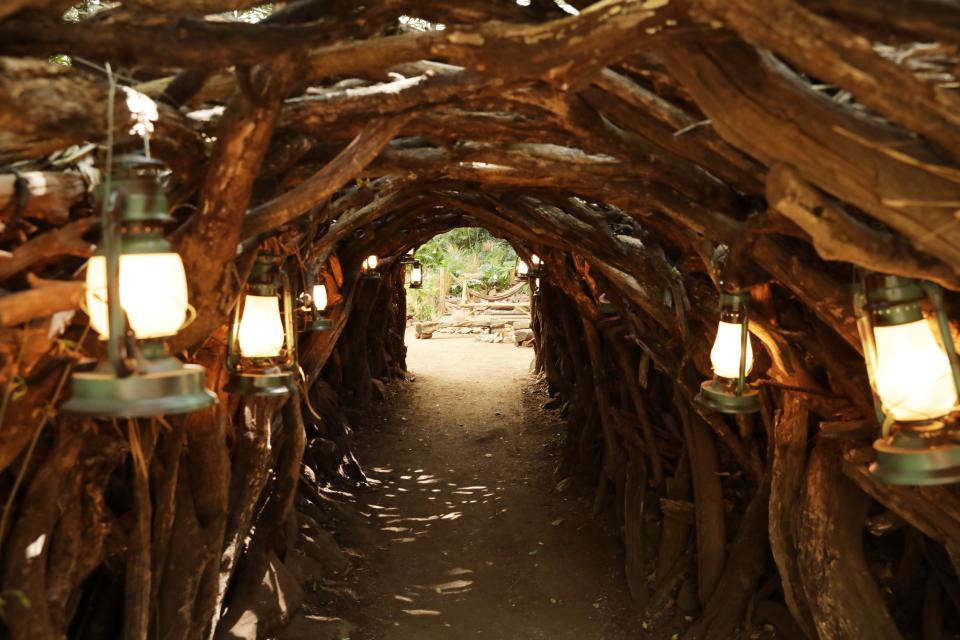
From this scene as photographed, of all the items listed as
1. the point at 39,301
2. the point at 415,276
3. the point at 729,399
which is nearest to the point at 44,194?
the point at 39,301

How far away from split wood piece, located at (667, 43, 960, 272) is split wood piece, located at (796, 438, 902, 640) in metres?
1.87

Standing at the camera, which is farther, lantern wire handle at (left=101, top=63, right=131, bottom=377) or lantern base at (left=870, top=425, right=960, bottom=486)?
lantern base at (left=870, top=425, right=960, bottom=486)

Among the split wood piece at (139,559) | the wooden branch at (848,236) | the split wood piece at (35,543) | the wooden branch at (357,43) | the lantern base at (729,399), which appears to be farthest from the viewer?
the split wood piece at (139,559)

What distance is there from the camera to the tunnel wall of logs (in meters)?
1.93

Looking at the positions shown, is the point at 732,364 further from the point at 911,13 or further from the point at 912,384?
the point at 911,13

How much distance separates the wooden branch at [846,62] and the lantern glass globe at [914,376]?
0.49 m

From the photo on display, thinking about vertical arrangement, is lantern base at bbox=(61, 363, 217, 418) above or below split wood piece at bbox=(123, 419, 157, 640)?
above

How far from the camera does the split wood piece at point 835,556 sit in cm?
331

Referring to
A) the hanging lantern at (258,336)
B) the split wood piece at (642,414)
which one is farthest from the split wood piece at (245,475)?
the split wood piece at (642,414)

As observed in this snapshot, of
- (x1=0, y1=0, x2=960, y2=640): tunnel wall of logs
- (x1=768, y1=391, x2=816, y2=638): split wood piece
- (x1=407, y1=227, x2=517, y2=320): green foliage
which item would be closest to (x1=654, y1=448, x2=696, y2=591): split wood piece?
(x1=0, y1=0, x2=960, y2=640): tunnel wall of logs

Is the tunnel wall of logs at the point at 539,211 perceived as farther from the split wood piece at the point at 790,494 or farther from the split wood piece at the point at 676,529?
the split wood piece at the point at 676,529

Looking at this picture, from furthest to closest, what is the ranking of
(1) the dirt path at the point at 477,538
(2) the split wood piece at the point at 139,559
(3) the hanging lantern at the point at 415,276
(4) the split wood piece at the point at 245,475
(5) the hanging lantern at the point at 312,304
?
1. (3) the hanging lantern at the point at 415,276
2. (1) the dirt path at the point at 477,538
3. (5) the hanging lantern at the point at 312,304
4. (4) the split wood piece at the point at 245,475
5. (2) the split wood piece at the point at 139,559

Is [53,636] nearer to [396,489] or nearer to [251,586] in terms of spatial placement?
[251,586]

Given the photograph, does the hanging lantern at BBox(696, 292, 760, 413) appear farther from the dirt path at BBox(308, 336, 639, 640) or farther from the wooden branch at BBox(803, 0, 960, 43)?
the dirt path at BBox(308, 336, 639, 640)
